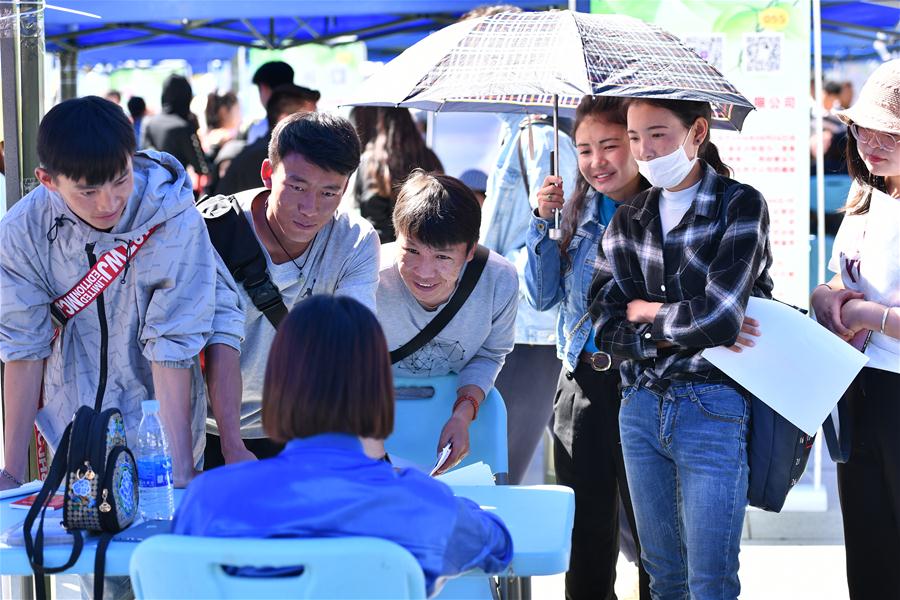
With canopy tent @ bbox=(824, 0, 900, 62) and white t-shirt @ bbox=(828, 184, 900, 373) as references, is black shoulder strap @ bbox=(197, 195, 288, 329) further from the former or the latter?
canopy tent @ bbox=(824, 0, 900, 62)

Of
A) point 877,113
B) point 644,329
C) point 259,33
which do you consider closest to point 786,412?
point 644,329

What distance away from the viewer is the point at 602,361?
3.13 meters

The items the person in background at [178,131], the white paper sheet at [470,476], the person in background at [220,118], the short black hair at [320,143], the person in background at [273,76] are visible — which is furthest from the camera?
the person in background at [220,118]

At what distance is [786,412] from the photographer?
2645 mm

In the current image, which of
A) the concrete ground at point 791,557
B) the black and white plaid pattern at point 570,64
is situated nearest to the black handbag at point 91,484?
the black and white plaid pattern at point 570,64

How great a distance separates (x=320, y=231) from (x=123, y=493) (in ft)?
3.21

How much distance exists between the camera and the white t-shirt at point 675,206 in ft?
9.07

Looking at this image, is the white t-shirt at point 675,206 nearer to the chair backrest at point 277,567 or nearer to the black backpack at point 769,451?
the black backpack at point 769,451

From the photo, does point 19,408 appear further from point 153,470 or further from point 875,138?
point 875,138

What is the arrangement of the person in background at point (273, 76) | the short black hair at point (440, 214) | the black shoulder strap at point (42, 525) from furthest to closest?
the person in background at point (273, 76) < the short black hair at point (440, 214) < the black shoulder strap at point (42, 525)

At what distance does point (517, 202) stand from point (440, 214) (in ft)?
3.47

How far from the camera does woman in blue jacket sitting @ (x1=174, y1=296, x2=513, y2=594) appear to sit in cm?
172

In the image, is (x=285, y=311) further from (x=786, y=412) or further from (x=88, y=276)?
(x=786, y=412)

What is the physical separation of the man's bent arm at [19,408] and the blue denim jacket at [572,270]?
1.38m
